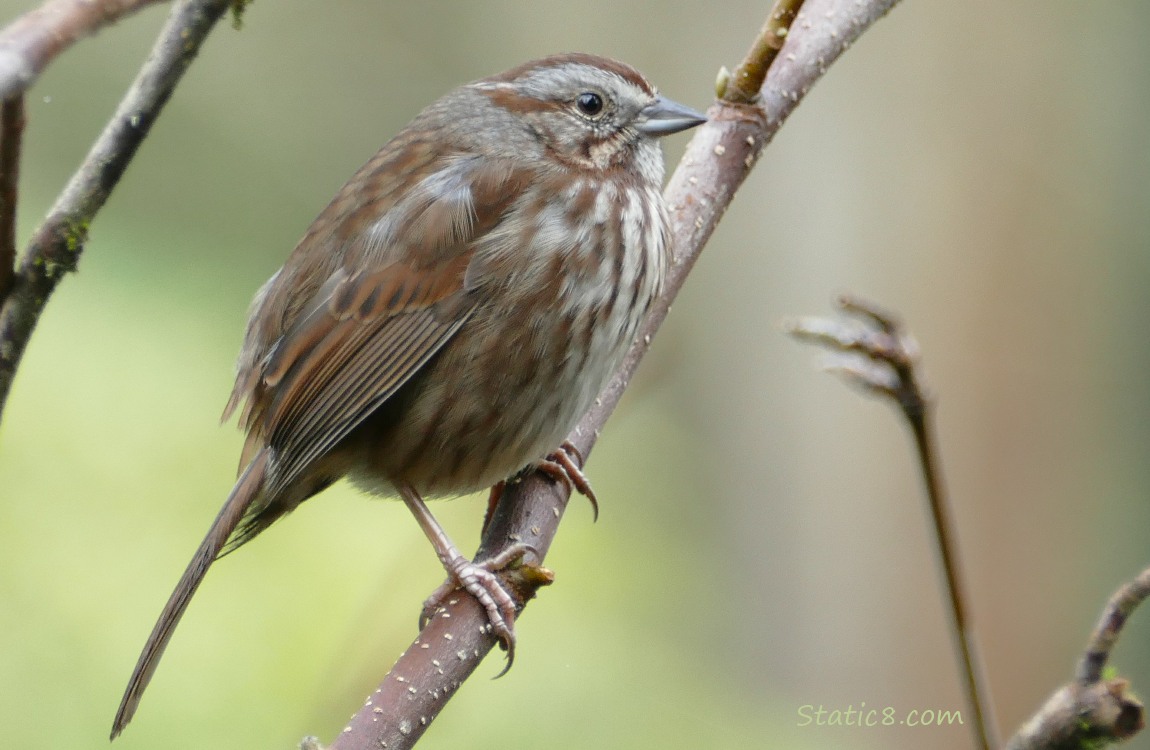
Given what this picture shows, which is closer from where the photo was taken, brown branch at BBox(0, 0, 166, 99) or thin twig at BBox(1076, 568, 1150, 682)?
brown branch at BBox(0, 0, 166, 99)

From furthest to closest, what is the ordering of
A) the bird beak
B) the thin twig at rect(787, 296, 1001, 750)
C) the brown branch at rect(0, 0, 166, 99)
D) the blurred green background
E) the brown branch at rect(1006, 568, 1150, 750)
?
1. the blurred green background
2. the bird beak
3. the thin twig at rect(787, 296, 1001, 750)
4. the brown branch at rect(1006, 568, 1150, 750)
5. the brown branch at rect(0, 0, 166, 99)

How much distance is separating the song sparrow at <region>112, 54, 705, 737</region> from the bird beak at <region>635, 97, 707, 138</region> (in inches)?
0.5

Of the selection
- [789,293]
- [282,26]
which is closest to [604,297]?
[789,293]

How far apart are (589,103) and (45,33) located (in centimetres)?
205

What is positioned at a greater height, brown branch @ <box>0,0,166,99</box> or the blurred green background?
brown branch @ <box>0,0,166,99</box>

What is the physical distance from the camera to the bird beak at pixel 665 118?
283 cm

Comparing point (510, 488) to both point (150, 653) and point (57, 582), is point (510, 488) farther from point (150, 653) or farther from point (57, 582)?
point (57, 582)

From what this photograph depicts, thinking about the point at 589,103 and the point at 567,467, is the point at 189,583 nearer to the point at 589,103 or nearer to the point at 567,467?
the point at 567,467

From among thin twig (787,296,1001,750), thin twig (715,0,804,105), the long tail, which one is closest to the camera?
thin twig (787,296,1001,750)

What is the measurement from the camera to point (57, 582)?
4.23 metres

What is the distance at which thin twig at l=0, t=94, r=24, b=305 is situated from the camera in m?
1.28

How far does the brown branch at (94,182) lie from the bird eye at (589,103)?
167 centimetres

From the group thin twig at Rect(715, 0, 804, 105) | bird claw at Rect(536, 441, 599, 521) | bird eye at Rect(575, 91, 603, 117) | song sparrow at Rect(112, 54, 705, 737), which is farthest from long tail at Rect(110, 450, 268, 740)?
thin twig at Rect(715, 0, 804, 105)

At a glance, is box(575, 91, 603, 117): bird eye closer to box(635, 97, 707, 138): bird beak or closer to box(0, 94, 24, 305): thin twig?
box(635, 97, 707, 138): bird beak
